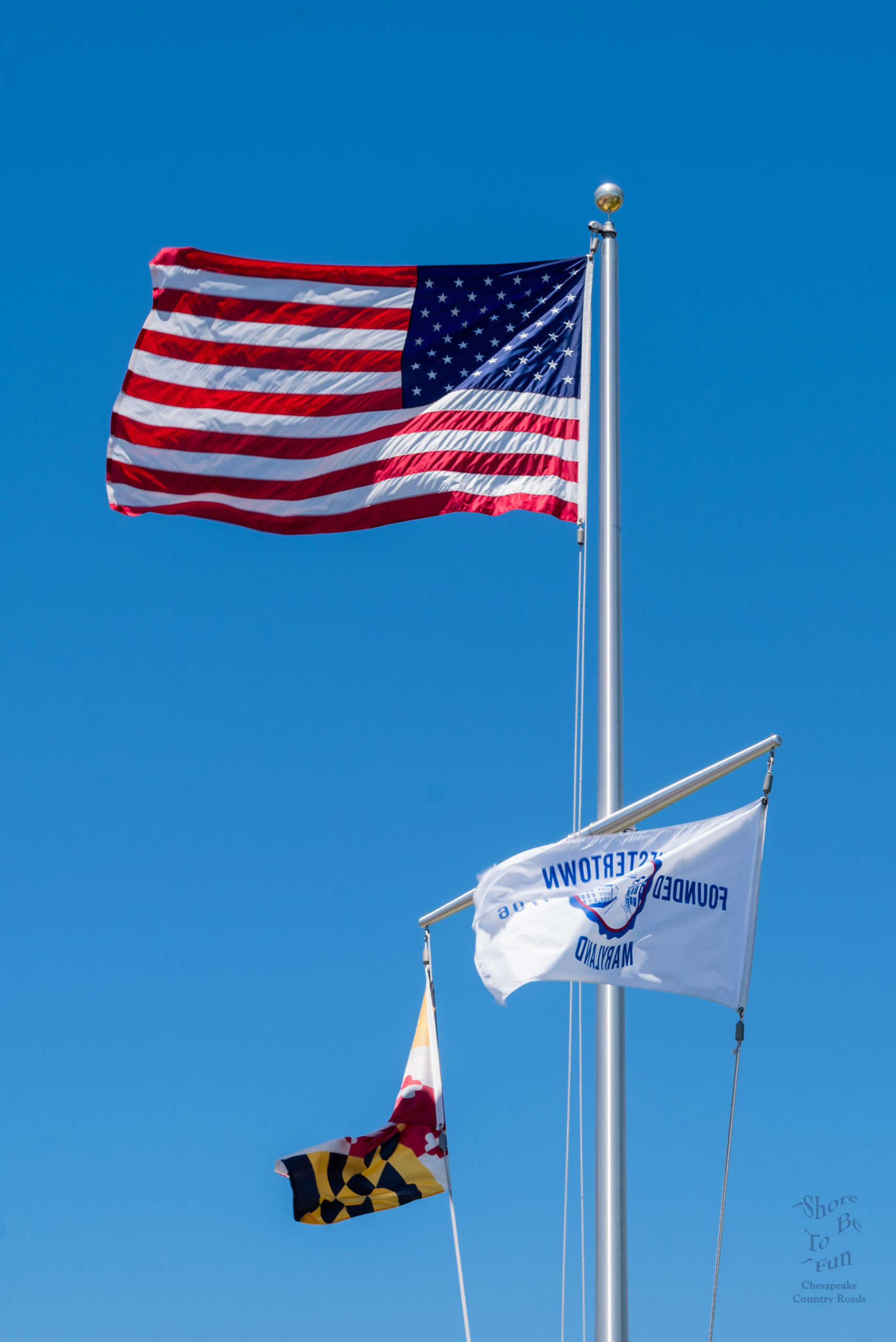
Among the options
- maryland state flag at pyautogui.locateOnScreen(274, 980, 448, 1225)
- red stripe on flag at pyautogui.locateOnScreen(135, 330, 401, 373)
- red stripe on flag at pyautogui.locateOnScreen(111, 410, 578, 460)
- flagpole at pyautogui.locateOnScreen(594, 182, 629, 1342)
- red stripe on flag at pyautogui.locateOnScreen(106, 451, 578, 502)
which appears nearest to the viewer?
flagpole at pyautogui.locateOnScreen(594, 182, 629, 1342)

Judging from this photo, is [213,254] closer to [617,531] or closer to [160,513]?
[160,513]

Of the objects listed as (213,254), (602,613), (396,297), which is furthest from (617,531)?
(213,254)

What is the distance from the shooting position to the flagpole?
1129cm

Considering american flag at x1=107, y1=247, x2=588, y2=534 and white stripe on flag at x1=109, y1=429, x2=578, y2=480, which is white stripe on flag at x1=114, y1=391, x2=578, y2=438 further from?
white stripe on flag at x1=109, y1=429, x2=578, y2=480

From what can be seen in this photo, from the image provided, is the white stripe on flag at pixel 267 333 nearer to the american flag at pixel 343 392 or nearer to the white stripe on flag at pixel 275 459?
the american flag at pixel 343 392

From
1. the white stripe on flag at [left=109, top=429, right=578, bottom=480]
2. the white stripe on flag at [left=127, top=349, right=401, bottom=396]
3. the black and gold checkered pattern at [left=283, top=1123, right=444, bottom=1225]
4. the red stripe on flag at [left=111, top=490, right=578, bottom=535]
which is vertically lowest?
the black and gold checkered pattern at [left=283, top=1123, right=444, bottom=1225]

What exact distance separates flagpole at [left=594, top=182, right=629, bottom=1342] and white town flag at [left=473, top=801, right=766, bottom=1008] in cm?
42

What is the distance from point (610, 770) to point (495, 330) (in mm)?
5590

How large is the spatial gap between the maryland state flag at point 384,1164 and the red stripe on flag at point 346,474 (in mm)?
5340

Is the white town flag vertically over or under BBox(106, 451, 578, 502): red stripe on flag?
under

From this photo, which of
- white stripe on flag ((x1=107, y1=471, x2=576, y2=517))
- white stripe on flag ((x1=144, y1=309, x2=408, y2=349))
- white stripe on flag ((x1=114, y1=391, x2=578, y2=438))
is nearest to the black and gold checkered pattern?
white stripe on flag ((x1=107, y1=471, x2=576, y2=517))

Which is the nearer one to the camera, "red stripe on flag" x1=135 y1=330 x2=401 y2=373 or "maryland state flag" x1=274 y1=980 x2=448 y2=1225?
"maryland state flag" x1=274 y1=980 x2=448 y2=1225

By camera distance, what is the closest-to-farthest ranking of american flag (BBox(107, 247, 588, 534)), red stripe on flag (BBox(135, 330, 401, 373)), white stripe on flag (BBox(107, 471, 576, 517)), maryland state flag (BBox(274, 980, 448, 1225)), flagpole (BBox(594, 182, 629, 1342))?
flagpole (BBox(594, 182, 629, 1342)) < maryland state flag (BBox(274, 980, 448, 1225)) < white stripe on flag (BBox(107, 471, 576, 517)) < american flag (BBox(107, 247, 588, 534)) < red stripe on flag (BBox(135, 330, 401, 373))

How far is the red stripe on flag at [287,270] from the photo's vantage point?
16.6 metres
